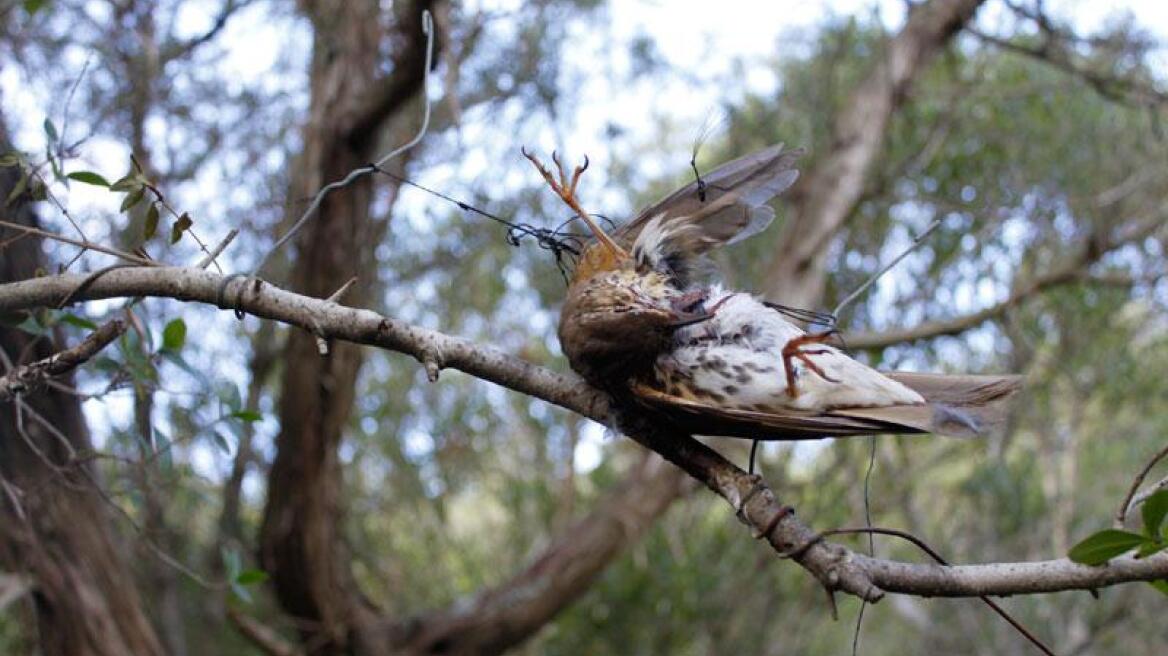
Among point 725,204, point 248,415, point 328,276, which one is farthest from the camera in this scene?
point 328,276

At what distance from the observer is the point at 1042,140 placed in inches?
225

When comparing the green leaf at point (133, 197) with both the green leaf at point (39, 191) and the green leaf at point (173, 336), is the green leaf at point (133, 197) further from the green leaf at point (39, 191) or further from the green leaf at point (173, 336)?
→ the green leaf at point (173, 336)

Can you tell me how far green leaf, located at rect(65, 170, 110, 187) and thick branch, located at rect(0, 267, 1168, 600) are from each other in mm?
221

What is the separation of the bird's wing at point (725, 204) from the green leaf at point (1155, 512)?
75 centimetres

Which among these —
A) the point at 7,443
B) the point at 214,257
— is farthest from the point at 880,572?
the point at 7,443

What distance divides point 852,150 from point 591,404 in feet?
11.4

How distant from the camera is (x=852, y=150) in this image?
4758mm

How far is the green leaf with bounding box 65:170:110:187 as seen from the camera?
1659mm

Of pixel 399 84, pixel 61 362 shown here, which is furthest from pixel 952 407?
pixel 399 84

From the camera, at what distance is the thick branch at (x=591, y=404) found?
127 cm

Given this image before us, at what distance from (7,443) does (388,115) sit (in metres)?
1.69

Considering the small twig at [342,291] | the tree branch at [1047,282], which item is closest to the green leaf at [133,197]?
the small twig at [342,291]

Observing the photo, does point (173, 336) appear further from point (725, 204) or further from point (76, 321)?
point (725, 204)

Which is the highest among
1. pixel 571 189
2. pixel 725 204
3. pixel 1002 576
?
pixel 725 204
